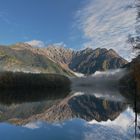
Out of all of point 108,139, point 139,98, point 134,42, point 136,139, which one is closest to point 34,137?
point 108,139

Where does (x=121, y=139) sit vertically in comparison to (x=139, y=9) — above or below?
below

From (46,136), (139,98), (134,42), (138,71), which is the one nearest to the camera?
(46,136)

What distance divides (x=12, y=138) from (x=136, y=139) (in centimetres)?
1207

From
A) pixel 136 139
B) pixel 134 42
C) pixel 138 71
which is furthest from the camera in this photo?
pixel 138 71

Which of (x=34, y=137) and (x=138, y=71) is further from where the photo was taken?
(x=138, y=71)

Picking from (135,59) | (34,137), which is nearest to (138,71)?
(135,59)

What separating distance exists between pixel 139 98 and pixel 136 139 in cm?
5616

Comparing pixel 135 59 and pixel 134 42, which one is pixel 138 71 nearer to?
pixel 135 59

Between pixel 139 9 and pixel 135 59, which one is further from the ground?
pixel 139 9

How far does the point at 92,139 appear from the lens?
3278cm

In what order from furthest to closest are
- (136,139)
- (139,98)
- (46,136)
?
(139,98), (46,136), (136,139)

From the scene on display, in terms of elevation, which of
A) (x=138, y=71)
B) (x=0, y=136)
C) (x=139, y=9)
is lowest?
(x=0, y=136)

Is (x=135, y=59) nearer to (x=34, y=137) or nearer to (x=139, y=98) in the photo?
(x=34, y=137)

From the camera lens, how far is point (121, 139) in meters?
32.2
